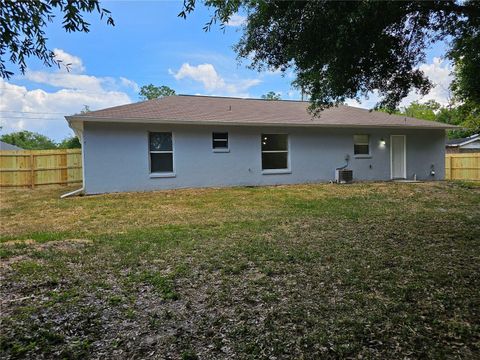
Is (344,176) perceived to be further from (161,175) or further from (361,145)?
(161,175)

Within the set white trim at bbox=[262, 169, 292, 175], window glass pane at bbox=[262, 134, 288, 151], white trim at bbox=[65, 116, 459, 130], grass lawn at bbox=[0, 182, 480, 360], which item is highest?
white trim at bbox=[65, 116, 459, 130]

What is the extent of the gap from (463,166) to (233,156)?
14.8 metres

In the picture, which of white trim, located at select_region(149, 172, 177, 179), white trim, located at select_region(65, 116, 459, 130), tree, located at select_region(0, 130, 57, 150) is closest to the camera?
white trim, located at select_region(65, 116, 459, 130)

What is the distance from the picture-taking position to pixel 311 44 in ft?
17.6

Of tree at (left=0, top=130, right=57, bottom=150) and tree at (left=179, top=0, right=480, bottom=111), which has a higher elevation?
tree at (left=0, top=130, right=57, bottom=150)

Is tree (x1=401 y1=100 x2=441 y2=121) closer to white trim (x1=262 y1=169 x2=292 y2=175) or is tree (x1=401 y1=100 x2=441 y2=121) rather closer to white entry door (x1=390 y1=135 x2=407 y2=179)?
white entry door (x1=390 y1=135 x2=407 y2=179)

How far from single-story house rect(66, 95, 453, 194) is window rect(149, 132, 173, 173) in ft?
0.12

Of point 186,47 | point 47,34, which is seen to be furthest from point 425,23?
point 47,34

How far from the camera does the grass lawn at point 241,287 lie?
9.12 feet

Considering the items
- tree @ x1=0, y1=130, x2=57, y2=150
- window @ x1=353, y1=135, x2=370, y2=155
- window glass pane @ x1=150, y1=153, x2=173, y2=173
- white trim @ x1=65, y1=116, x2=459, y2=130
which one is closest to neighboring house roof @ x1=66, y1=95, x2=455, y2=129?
white trim @ x1=65, y1=116, x2=459, y2=130

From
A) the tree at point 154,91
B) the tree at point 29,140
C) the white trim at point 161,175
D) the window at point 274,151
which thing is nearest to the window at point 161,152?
the white trim at point 161,175

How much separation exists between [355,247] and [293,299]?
8.00 feet

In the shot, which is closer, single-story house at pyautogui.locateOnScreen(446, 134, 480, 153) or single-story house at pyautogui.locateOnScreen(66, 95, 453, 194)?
single-story house at pyautogui.locateOnScreen(66, 95, 453, 194)

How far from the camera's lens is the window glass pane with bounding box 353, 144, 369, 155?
633 inches
